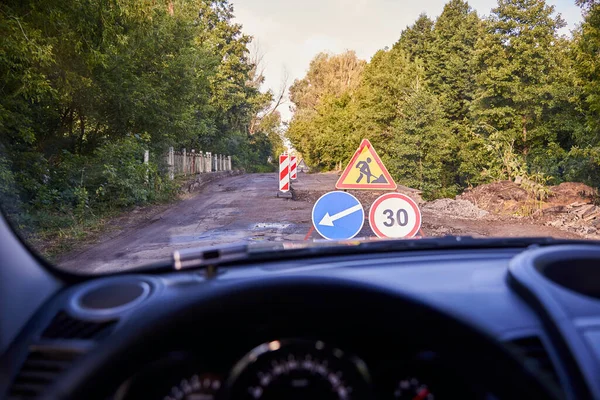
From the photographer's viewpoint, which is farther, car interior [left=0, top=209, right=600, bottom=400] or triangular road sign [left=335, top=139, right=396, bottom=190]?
triangular road sign [left=335, top=139, right=396, bottom=190]

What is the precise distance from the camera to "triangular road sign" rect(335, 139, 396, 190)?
8.24m

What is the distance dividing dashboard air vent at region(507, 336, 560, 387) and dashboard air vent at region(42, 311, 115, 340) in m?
1.05

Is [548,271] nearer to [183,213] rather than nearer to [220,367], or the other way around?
[220,367]

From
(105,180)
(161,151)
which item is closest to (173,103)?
(161,151)

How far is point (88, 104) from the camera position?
15.5m

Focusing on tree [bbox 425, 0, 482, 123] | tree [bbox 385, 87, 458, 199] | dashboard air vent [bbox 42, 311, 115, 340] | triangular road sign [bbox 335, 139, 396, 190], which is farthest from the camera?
tree [bbox 425, 0, 482, 123]

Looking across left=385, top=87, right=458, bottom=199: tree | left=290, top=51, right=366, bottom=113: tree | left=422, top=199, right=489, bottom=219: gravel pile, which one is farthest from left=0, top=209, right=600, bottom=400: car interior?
left=290, top=51, right=366, bottom=113: tree

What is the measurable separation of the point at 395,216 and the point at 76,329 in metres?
6.21

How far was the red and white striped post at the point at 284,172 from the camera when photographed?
782 inches

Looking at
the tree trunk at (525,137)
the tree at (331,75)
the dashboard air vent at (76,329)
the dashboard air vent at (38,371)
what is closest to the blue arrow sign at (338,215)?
the dashboard air vent at (76,329)

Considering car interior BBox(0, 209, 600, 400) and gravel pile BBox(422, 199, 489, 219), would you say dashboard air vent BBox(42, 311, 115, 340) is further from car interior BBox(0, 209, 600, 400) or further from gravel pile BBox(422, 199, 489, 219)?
gravel pile BBox(422, 199, 489, 219)

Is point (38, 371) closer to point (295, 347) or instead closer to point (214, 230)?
point (295, 347)

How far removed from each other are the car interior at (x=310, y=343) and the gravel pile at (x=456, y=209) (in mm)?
14593

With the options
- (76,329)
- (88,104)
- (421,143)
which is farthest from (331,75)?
(76,329)
